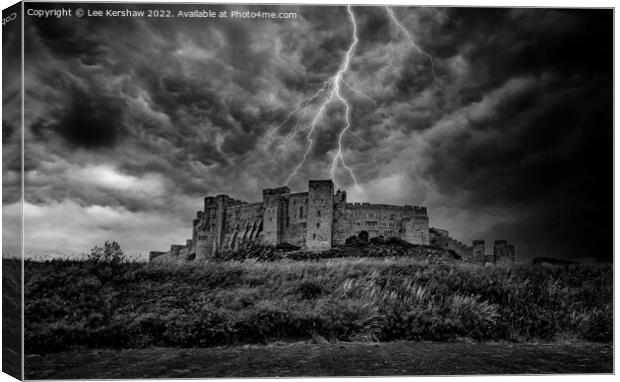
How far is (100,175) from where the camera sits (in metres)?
10.5

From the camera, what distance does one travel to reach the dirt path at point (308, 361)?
8688 millimetres

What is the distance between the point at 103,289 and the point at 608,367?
27.2 ft

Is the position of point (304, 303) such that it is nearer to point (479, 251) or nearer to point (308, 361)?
point (308, 361)

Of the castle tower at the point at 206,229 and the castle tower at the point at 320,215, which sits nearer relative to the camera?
the castle tower at the point at 206,229

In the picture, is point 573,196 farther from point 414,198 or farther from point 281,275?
point 281,275

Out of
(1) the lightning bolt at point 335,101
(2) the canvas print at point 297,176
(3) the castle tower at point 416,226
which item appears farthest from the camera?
(3) the castle tower at point 416,226

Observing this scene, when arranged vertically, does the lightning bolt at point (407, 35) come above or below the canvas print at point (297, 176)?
above

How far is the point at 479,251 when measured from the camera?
12.4m

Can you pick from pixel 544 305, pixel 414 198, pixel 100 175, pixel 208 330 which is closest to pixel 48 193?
pixel 100 175

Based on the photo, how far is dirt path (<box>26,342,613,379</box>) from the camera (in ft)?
28.5

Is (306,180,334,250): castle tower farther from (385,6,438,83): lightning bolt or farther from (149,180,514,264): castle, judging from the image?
(385,6,438,83): lightning bolt

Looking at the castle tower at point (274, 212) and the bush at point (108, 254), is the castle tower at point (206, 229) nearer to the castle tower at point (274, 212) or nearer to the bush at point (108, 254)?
the castle tower at point (274, 212)

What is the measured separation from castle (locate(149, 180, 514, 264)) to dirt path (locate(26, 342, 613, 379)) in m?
2.49

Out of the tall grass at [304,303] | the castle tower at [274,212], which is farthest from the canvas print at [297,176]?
the castle tower at [274,212]
